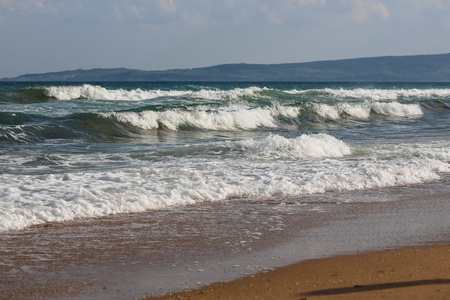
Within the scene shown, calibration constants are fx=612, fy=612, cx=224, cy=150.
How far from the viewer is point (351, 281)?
4.61 meters

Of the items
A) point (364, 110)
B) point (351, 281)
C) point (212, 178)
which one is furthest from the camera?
point (364, 110)

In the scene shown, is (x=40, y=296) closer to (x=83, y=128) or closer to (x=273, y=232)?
(x=273, y=232)

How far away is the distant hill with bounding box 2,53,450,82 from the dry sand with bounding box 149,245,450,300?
14370cm

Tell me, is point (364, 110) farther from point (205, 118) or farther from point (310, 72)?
point (310, 72)

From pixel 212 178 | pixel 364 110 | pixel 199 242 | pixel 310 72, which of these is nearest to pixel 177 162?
pixel 212 178

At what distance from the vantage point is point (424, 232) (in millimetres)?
6391

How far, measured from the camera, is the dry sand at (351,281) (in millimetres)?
4297

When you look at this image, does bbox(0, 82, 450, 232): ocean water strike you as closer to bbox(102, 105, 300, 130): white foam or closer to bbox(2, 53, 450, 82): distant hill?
bbox(102, 105, 300, 130): white foam

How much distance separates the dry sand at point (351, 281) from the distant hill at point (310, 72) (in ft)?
471

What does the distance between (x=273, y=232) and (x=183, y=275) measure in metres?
1.71

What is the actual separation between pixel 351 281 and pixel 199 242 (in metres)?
1.75

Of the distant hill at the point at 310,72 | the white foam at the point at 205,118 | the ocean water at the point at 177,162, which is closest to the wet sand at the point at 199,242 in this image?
the ocean water at the point at 177,162

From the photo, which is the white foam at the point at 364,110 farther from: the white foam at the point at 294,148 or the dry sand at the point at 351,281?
the dry sand at the point at 351,281

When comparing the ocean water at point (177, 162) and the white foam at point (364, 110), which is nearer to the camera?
the ocean water at point (177, 162)
